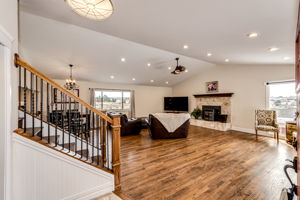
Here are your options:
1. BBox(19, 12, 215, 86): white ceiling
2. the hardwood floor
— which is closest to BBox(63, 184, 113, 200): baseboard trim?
the hardwood floor

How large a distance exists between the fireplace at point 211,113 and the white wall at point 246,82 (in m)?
0.69

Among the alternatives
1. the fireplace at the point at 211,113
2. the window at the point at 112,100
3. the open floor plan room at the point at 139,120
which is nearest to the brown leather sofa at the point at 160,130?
the open floor plan room at the point at 139,120

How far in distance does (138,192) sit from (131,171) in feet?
2.01

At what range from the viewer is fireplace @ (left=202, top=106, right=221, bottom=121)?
265 inches

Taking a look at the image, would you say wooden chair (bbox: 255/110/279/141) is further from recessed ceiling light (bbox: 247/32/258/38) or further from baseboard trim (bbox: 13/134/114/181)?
baseboard trim (bbox: 13/134/114/181)

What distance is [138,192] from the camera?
2.00 meters

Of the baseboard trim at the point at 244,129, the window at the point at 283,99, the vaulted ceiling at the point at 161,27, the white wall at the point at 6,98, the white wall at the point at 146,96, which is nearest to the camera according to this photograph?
the white wall at the point at 6,98

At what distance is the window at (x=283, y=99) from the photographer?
15.6 feet

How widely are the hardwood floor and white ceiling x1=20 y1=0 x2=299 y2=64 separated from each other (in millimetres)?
2589

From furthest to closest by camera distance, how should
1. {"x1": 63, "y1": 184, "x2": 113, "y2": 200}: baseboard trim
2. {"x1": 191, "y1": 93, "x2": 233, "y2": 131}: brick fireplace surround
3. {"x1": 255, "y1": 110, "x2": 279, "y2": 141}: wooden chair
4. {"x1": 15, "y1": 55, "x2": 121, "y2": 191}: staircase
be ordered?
{"x1": 191, "y1": 93, "x2": 233, "y2": 131}: brick fireplace surround, {"x1": 255, "y1": 110, "x2": 279, "y2": 141}: wooden chair, {"x1": 63, "y1": 184, "x2": 113, "y2": 200}: baseboard trim, {"x1": 15, "y1": 55, "x2": 121, "y2": 191}: staircase

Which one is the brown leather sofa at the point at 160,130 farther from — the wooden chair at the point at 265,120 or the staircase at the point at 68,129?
the wooden chair at the point at 265,120

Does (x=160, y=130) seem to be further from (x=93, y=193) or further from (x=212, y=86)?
(x=212, y=86)

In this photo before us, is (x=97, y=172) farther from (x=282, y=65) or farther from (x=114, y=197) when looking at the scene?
(x=282, y=65)

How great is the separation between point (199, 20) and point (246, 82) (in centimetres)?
496
